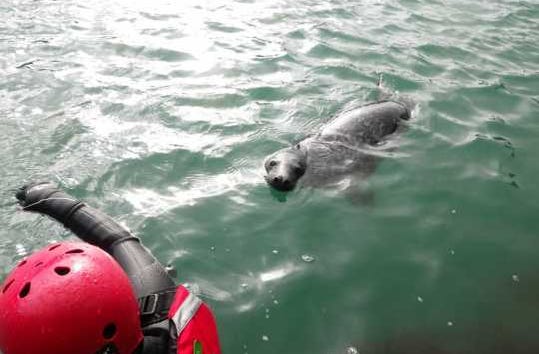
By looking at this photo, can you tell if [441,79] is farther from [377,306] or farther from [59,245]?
[59,245]

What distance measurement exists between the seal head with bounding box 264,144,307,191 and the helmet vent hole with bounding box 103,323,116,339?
12.1 ft

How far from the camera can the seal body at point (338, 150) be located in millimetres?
6625

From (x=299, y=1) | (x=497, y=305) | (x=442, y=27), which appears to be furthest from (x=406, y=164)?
(x=299, y=1)

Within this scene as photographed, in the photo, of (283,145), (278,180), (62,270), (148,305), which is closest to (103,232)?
(148,305)

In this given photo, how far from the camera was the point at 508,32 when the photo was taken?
12.0 m

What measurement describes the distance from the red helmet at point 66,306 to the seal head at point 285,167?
354 cm

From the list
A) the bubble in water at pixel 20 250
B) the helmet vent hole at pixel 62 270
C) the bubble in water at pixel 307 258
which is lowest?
the bubble in water at pixel 307 258

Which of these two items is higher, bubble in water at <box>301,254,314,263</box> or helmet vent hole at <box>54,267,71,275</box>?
helmet vent hole at <box>54,267,71,275</box>

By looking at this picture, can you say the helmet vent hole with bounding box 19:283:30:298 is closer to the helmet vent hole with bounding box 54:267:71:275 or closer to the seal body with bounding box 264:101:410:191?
the helmet vent hole with bounding box 54:267:71:275

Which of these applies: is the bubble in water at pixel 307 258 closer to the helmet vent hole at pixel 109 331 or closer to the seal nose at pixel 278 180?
the seal nose at pixel 278 180

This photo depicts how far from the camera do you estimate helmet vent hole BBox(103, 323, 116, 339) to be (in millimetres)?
2865

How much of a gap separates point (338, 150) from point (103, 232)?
378 centimetres

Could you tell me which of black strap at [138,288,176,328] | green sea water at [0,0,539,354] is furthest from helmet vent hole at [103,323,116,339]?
green sea water at [0,0,539,354]

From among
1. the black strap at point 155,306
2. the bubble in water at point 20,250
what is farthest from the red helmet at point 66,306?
the bubble in water at point 20,250
